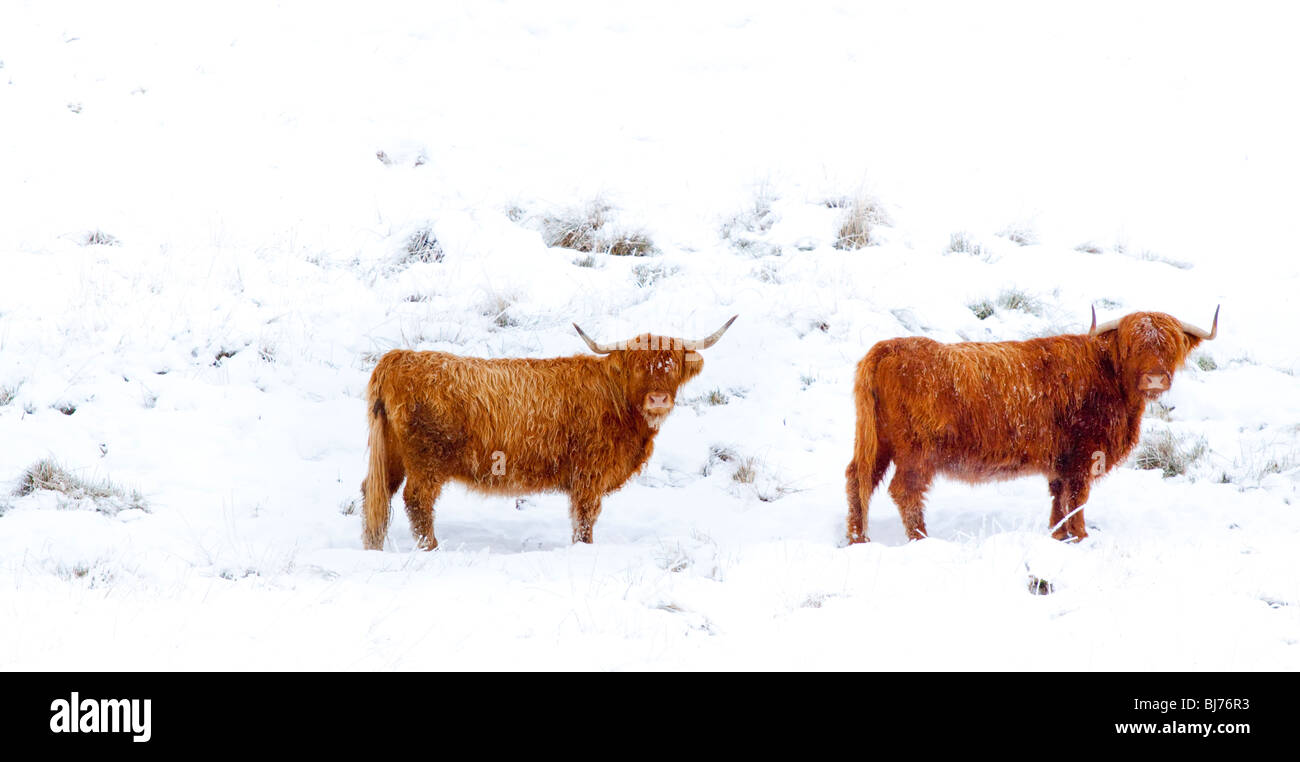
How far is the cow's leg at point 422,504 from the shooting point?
5.38 metres

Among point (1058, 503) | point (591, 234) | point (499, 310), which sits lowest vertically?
point (1058, 503)

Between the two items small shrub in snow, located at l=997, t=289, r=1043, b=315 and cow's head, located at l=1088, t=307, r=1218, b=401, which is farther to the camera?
small shrub in snow, located at l=997, t=289, r=1043, b=315

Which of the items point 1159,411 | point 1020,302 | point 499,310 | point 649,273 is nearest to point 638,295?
point 649,273

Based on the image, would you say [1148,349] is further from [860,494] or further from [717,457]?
[717,457]

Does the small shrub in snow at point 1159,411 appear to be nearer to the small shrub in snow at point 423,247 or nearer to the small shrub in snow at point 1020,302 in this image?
the small shrub in snow at point 1020,302

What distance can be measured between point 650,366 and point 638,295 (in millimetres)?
2934

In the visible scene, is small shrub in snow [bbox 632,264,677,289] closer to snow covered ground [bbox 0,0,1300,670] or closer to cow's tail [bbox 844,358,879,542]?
snow covered ground [bbox 0,0,1300,670]

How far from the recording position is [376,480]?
17.7 feet

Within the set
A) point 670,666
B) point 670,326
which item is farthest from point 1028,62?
point 670,666

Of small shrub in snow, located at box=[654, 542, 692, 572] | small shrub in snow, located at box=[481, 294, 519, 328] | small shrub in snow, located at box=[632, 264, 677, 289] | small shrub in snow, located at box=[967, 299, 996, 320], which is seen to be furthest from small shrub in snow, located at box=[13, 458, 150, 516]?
small shrub in snow, located at box=[967, 299, 996, 320]

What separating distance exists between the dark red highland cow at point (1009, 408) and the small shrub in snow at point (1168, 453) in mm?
1047

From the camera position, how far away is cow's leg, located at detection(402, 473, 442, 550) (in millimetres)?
5383

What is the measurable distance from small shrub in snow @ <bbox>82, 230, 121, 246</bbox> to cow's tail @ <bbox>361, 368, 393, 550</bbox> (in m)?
4.58

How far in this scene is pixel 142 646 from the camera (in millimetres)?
3500
